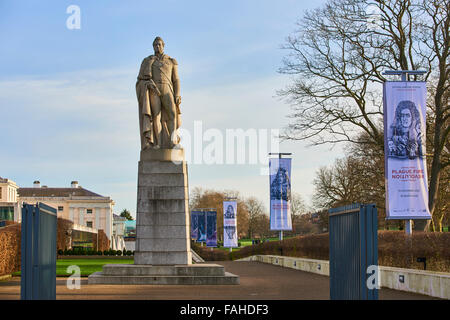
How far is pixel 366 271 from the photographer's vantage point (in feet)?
26.7

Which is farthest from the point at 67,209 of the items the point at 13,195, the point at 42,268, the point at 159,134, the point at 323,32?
the point at 42,268

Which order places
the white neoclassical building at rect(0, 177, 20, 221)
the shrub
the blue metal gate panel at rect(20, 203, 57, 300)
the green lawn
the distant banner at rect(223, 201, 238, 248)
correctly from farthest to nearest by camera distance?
the white neoclassical building at rect(0, 177, 20, 221) → the distant banner at rect(223, 201, 238, 248) → the green lawn → the shrub → the blue metal gate panel at rect(20, 203, 57, 300)

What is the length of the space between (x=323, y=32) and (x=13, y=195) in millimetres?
98820

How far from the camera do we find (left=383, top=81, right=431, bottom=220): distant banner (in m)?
17.1

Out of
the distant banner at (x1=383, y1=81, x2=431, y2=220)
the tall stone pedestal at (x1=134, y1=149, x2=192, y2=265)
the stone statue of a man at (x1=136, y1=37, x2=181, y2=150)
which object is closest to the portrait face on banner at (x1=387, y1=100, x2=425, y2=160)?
the distant banner at (x1=383, y1=81, x2=431, y2=220)

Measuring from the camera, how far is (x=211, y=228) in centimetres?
5034

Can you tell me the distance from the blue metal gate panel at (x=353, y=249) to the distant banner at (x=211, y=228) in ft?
129

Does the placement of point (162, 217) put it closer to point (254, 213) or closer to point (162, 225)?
point (162, 225)

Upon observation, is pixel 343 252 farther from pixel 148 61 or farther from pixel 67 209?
pixel 67 209

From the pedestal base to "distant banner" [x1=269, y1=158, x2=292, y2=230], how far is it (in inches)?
605

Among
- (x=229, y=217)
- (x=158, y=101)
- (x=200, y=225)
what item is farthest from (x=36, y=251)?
(x=200, y=225)

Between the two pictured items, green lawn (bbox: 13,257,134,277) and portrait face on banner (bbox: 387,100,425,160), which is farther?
green lawn (bbox: 13,257,134,277)

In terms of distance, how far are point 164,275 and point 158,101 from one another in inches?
199

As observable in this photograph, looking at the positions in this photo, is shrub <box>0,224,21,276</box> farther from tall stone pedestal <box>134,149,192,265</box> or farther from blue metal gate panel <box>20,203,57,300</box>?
blue metal gate panel <box>20,203,57,300</box>
